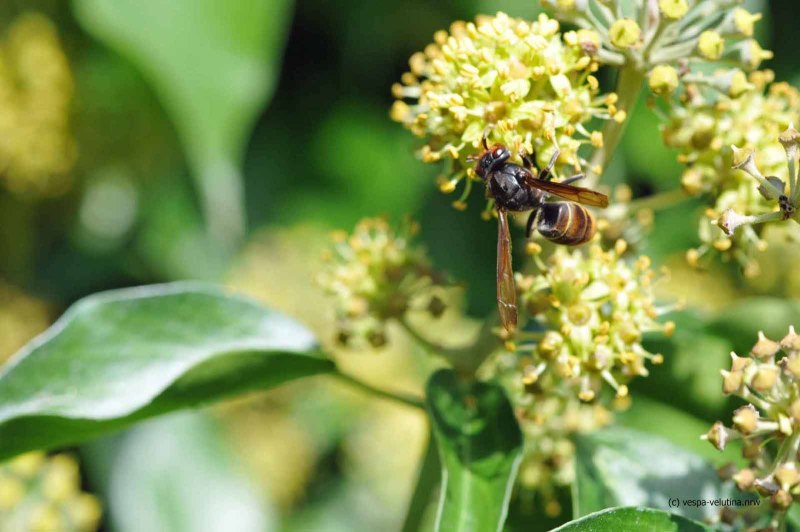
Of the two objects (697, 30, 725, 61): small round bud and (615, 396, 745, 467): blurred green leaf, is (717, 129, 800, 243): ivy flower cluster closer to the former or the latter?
(697, 30, 725, 61): small round bud

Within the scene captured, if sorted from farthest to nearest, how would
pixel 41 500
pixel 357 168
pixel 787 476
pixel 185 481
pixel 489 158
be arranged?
pixel 357 168 < pixel 185 481 < pixel 41 500 < pixel 489 158 < pixel 787 476

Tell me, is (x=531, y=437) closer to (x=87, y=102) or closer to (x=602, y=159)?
(x=602, y=159)

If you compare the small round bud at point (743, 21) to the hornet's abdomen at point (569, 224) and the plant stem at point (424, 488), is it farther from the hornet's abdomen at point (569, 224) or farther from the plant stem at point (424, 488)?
the plant stem at point (424, 488)

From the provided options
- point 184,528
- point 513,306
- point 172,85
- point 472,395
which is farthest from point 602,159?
point 184,528

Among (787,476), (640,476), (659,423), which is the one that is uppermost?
(787,476)

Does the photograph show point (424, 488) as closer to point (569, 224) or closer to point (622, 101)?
point (569, 224)

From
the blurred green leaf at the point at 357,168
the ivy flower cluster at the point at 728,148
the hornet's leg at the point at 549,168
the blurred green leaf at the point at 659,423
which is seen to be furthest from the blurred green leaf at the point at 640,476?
the blurred green leaf at the point at 357,168

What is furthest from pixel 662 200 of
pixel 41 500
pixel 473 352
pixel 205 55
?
pixel 41 500

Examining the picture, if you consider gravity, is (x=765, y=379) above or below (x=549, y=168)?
below
